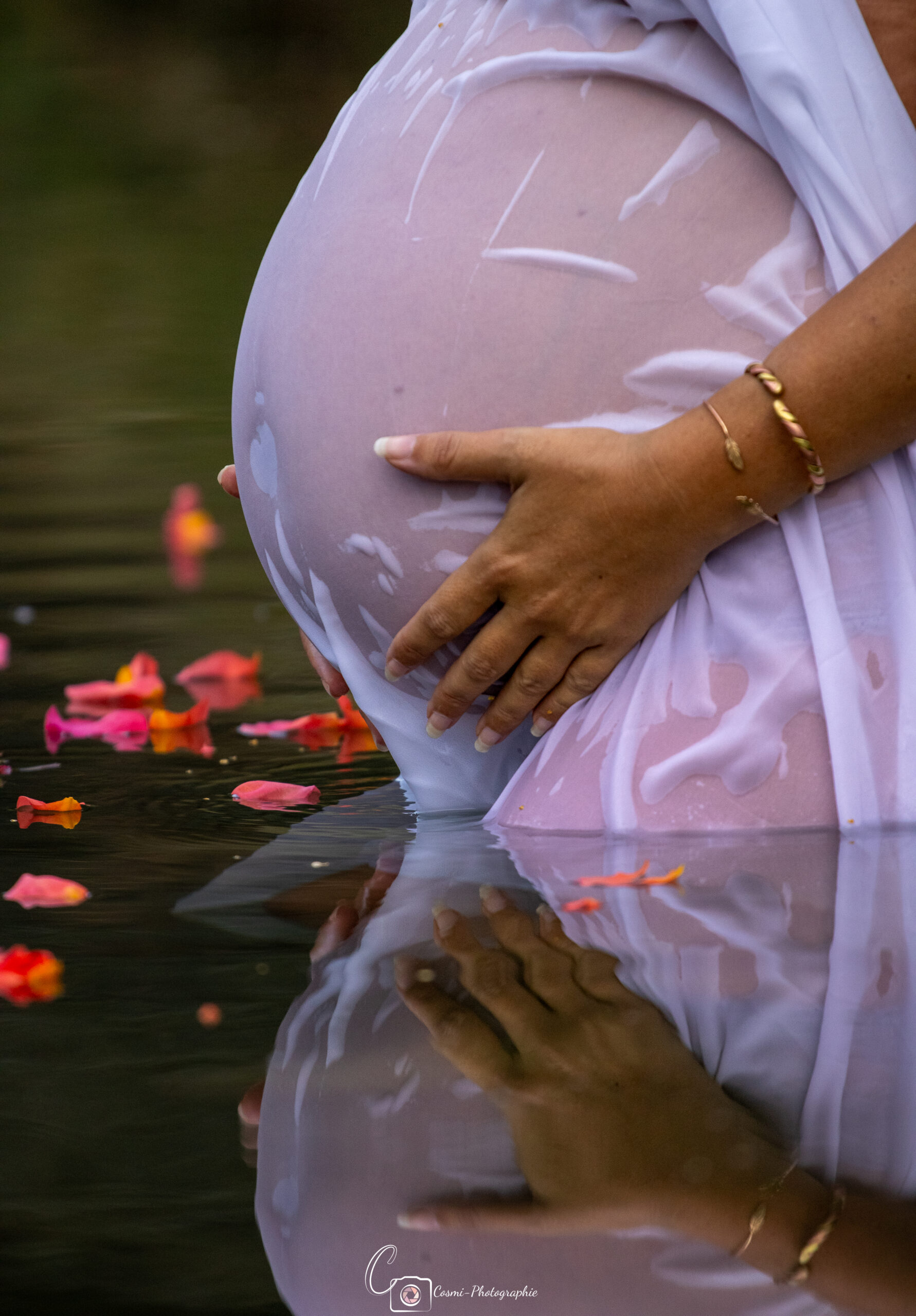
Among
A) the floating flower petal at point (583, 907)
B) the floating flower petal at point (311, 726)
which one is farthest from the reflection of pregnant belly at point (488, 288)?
the floating flower petal at point (311, 726)

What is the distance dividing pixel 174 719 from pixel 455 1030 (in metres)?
0.96

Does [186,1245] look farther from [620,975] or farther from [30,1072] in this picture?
[620,975]

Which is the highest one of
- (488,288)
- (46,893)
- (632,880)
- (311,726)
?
(488,288)

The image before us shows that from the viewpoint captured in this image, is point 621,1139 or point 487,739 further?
point 487,739

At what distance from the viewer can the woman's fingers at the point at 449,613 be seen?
101 cm

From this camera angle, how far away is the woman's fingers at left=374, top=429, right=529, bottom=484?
0.98 meters

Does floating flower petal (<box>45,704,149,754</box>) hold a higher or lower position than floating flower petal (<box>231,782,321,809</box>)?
lower

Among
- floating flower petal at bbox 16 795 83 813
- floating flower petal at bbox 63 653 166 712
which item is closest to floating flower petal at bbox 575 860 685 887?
floating flower petal at bbox 16 795 83 813

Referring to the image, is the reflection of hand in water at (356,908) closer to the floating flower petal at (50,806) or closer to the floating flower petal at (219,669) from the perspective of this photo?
the floating flower petal at (50,806)

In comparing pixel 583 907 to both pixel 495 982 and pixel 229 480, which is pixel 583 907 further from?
pixel 229 480

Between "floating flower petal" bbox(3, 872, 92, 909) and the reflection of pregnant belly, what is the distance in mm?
284

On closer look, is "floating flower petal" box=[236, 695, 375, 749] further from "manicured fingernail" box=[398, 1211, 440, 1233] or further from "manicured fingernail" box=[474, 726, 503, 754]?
"manicured fingernail" box=[398, 1211, 440, 1233]

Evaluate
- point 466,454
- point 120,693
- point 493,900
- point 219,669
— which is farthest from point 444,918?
point 219,669

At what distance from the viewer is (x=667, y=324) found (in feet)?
3.27
